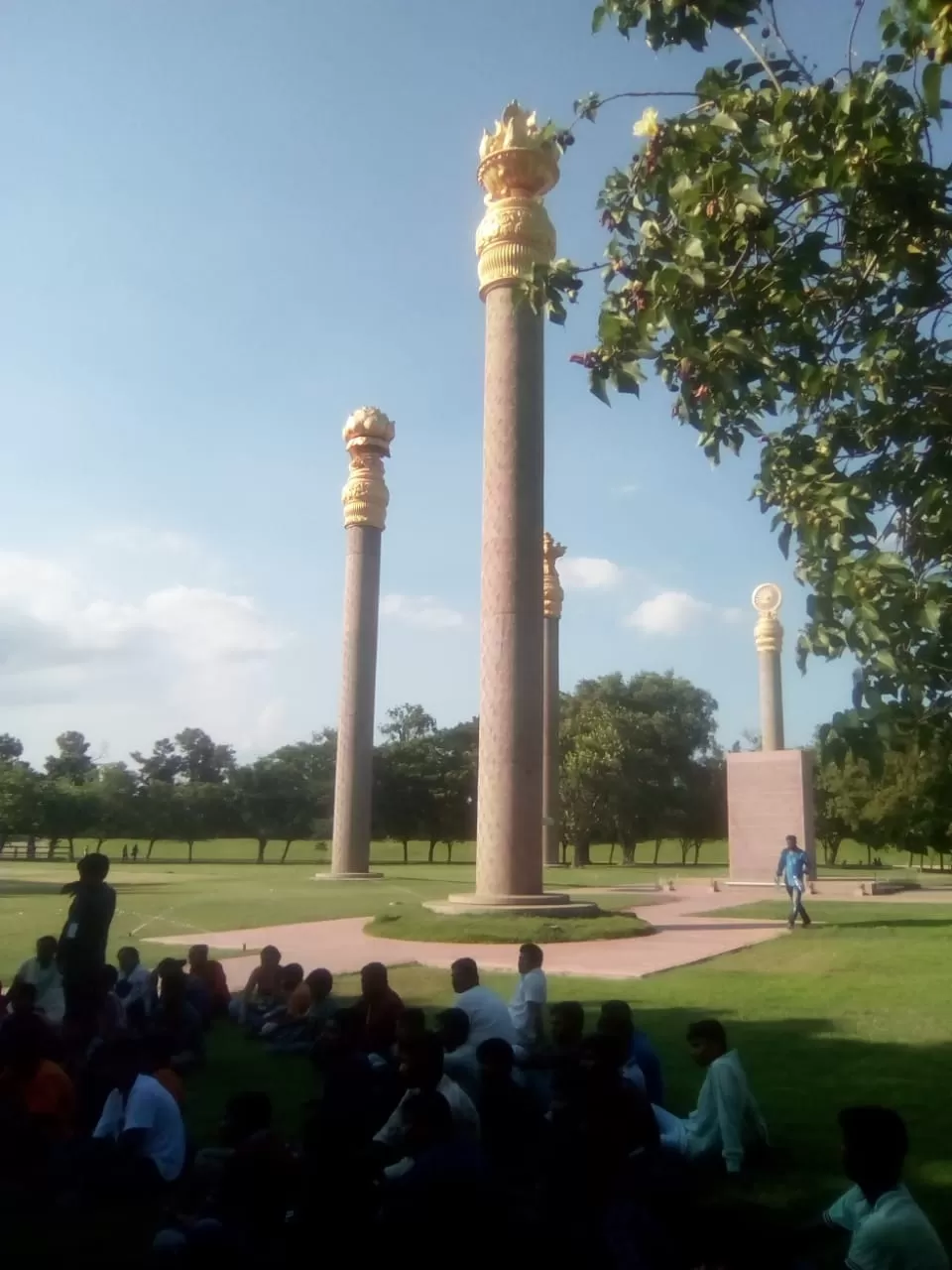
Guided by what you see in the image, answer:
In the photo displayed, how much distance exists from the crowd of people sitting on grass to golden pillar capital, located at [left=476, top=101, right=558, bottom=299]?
46.7 ft

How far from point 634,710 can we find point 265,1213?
2299 inches

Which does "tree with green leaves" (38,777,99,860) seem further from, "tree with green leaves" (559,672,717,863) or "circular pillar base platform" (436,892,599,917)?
"circular pillar base platform" (436,892,599,917)

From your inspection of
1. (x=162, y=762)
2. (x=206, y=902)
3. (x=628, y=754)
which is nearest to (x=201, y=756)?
(x=162, y=762)

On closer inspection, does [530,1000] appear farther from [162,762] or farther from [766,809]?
[162,762]

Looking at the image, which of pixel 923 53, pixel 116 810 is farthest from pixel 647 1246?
pixel 116 810

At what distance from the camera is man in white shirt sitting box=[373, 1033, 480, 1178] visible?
4965mm

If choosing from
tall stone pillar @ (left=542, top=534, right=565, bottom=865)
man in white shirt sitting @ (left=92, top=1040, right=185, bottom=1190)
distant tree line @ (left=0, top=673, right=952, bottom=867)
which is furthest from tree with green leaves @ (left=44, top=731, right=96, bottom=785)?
man in white shirt sitting @ (left=92, top=1040, right=185, bottom=1190)

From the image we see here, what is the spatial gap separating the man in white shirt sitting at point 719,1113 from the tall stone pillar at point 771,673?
106 feet

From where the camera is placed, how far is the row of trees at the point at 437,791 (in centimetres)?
5703

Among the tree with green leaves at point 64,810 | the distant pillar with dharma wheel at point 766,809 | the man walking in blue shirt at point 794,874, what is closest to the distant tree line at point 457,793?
the tree with green leaves at point 64,810

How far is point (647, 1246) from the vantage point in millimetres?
3871

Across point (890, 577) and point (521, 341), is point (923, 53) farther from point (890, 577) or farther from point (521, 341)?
point (521, 341)

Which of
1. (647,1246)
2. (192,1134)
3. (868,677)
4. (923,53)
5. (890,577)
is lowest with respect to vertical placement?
(192,1134)

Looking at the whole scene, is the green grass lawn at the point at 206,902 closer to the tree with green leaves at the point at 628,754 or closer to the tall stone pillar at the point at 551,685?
the tall stone pillar at the point at 551,685
